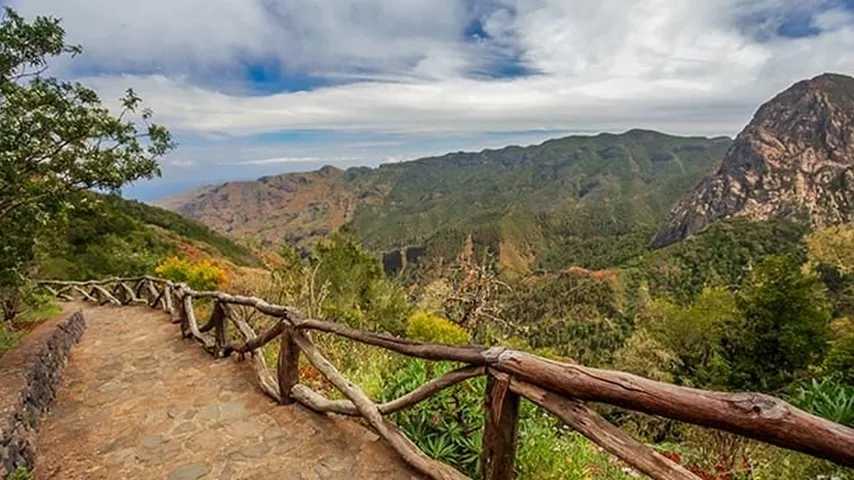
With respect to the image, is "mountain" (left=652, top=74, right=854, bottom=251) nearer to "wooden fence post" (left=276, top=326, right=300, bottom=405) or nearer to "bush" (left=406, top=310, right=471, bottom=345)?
"bush" (left=406, top=310, right=471, bottom=345)

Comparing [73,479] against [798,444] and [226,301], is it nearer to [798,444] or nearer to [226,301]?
[226,301]

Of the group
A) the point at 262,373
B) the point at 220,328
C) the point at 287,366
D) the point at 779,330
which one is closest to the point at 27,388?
the point at 262,373

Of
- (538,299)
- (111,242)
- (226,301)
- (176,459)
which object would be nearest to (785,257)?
(226,301)

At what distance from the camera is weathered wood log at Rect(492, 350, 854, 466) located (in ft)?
5.93

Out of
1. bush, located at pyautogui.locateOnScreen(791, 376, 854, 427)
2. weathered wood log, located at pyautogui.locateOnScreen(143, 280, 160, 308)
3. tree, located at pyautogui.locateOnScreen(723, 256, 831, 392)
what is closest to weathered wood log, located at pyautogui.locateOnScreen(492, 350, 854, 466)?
bush, located at pyautogui.locateOnScreen(791, 376, 854, 427)

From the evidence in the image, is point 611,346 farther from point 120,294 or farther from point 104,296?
point 104,296

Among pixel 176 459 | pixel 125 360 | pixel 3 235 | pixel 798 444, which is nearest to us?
pixel 798 444

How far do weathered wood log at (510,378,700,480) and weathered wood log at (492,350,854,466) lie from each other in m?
0.06

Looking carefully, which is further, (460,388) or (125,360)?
(125,360)

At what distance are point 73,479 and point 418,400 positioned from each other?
9.08ft

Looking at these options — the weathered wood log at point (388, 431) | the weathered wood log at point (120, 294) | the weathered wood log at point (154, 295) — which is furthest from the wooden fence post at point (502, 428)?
the weathered wood log at point (120, 294)

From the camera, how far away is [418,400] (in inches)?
139

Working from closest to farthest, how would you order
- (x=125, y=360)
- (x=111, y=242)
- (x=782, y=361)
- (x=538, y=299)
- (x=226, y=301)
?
(x=226, y=301)
(x=125, y=360)
(x=782, y=361)
(x=111, y=242)
(x=538, y=299)

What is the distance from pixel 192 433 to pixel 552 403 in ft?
11.3
